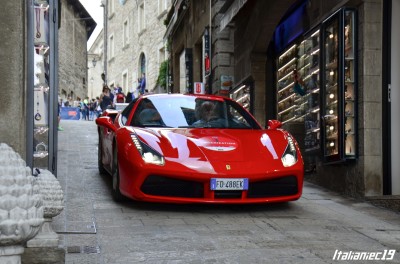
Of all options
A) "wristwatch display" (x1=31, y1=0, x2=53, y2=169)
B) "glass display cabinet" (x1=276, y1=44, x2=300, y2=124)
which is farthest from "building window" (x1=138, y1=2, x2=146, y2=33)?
"wristwatch display" (x1=31, y1=0, x2=53, y2=169)

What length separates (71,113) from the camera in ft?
130

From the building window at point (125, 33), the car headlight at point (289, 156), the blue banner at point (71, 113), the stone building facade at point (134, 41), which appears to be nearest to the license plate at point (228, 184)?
the car headlight at point (289, 156)

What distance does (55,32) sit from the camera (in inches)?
252

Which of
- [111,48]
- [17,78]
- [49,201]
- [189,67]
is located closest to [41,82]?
[17,78]

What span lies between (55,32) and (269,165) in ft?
8.50

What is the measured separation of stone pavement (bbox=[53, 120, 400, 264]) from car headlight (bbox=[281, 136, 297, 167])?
0.52m

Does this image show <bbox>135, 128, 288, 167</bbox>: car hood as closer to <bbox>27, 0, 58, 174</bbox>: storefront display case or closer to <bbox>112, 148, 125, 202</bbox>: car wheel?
<bbox>112, 148, 125, 202</bbox>: car wheel

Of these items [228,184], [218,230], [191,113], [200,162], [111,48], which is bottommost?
[218,230]

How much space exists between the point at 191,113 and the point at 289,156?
148 cm

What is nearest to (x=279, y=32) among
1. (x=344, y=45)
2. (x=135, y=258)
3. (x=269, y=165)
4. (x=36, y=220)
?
(x=344, y=45)

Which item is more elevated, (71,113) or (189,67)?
(189,67)

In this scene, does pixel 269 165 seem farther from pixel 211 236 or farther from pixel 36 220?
pixel 36 220

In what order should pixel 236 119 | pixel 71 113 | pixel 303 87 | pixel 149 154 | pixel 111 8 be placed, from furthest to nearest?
pixel 111 8
pixel 71 113
pixel 303 87
pixel 236 119
pixel 149 154

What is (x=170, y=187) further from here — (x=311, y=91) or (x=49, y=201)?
(x=311, y=91)
